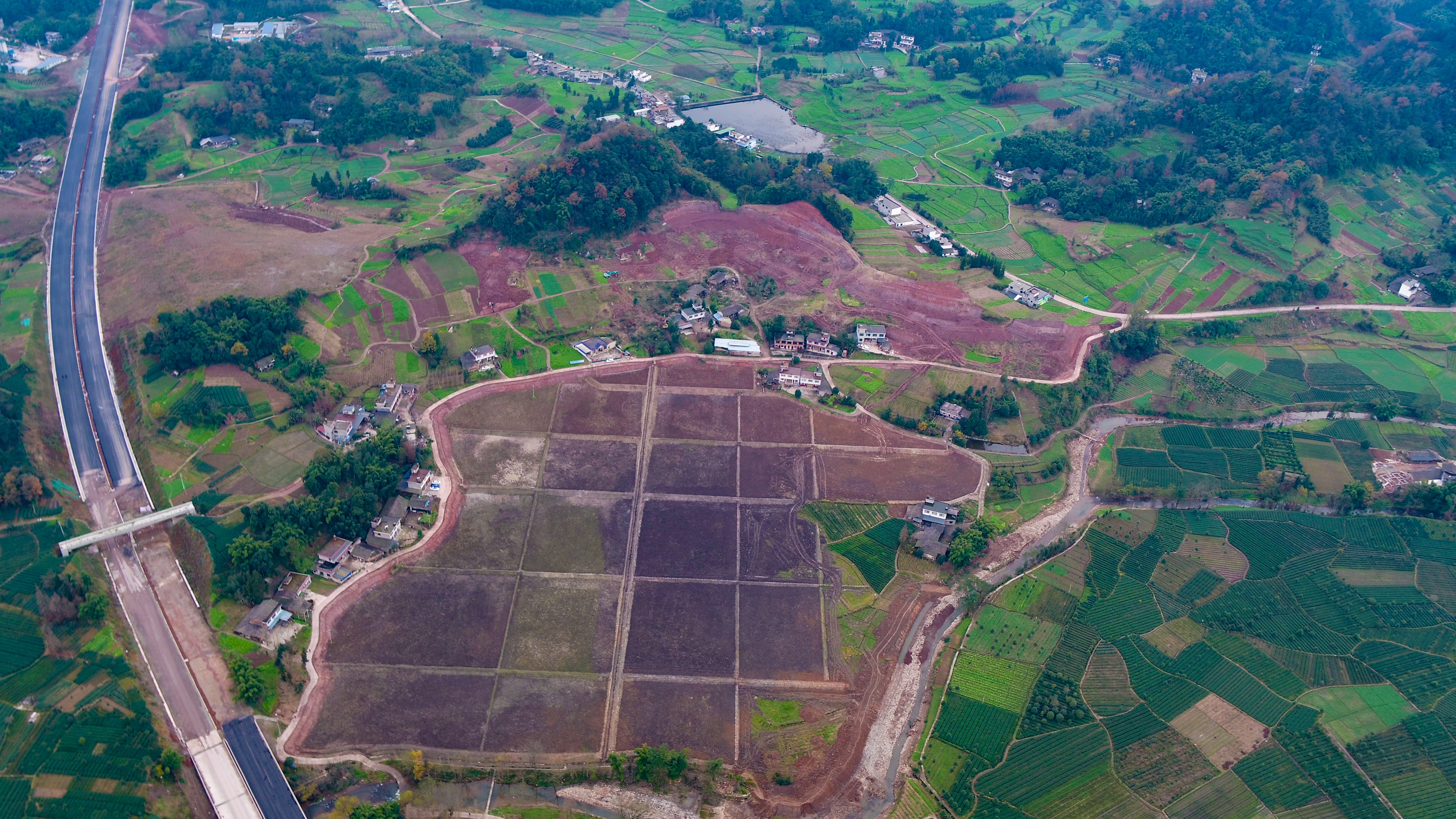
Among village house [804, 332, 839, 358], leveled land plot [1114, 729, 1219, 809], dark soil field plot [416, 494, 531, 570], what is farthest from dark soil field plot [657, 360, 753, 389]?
leveled land plot [1114, 729, 1219, 809]

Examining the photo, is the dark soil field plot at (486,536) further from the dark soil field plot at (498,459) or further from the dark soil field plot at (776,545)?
the dark soil field plot at (776,545)

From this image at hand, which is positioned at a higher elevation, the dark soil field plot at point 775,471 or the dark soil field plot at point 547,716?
the dark soil field plot at point 775,471

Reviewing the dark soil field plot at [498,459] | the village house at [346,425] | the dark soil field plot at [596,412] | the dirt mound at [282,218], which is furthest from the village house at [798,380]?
the dirt mound at [282,218]

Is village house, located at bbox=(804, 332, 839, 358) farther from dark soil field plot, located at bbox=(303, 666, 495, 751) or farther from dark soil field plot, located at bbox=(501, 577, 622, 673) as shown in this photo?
dark soil field plot, located at bbox=(303, 666, 495, 751)

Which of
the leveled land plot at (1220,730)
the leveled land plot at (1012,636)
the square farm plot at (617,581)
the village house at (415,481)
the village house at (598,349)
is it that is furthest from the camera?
the village house at (598,349)

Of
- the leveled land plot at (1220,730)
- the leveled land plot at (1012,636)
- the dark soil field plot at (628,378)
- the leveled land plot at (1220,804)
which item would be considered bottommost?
the leveled land plot at (1220,804)

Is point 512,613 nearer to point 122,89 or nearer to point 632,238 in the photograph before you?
point 632,238
